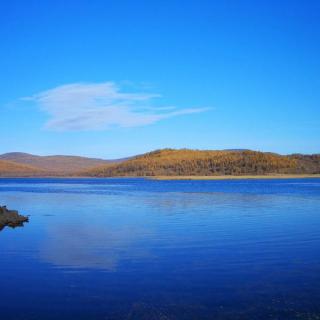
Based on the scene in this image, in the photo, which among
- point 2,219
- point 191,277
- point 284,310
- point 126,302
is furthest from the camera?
point 2,219

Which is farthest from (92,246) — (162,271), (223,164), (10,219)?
(223,164)

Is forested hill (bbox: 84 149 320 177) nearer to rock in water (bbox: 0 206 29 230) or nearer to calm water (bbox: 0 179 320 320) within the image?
rock in water (bbox: 0 206 29 230)

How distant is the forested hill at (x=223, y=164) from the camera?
162375mm

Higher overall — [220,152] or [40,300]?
[220,152]

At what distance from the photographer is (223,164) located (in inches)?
6698

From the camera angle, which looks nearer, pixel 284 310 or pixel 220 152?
Result: pixel 284 310

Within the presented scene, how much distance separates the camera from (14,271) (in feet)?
47.7

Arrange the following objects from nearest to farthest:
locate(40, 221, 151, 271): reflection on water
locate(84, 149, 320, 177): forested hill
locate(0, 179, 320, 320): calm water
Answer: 1. locate(0, 179, 320, 320): calm water
2. locate(40, 221, 151, 271): reflection on water
3. locate(84, 149, 320, 177): forested hill

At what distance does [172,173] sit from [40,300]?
539 ft

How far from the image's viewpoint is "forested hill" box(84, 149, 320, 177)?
16238 cm

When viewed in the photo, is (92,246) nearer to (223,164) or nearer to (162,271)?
(162,271)

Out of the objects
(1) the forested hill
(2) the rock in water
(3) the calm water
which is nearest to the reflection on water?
(3) the calm water

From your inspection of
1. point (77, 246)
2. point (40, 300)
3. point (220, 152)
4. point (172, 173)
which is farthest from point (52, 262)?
point (220, 152)

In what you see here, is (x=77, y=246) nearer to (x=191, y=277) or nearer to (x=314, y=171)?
(x=191, y=277)
